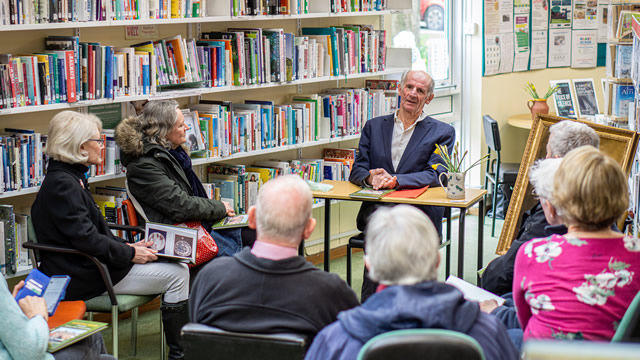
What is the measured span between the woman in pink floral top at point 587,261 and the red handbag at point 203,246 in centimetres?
204

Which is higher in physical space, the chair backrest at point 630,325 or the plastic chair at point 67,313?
the chair backrest at point 630,325

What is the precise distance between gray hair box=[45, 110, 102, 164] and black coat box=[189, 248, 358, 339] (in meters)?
1.48

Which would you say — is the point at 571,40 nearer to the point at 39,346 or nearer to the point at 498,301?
the point at 498,301

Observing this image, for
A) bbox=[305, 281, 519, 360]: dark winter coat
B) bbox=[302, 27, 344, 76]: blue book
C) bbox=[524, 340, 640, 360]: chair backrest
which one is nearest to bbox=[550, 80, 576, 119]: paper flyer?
bbox=[302, 27, 344, 76]: blue book

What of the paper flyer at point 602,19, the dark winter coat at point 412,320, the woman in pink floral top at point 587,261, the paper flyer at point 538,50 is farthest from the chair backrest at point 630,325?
the paper flyer at point 602,19

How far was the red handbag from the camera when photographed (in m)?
4.01

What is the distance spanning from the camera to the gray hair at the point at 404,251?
198cm

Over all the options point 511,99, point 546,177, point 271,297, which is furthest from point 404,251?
point 511,99

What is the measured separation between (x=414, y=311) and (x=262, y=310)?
1.64ft

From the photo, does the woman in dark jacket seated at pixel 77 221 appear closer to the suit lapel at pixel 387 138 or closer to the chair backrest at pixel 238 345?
the chair backrest at pixel 238 345

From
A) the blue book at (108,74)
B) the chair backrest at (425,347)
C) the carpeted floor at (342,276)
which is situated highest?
the blue book at (108,74)

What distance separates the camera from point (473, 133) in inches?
293

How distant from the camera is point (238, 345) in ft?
7.06

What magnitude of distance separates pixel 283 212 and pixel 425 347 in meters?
0.68
